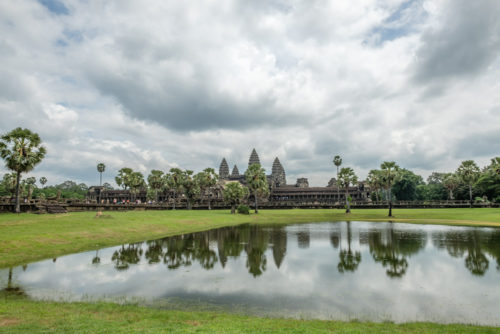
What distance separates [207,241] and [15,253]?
42.7 ft

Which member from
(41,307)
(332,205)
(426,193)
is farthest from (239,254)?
(426,193)

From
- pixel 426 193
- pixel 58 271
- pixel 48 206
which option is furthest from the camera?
pixel 426 193

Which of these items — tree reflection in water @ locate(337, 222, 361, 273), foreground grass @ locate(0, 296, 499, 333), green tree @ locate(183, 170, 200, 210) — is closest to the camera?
foreground grass @ locate(0, 296, 499, 333)

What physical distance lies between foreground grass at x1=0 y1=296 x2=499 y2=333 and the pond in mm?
1012

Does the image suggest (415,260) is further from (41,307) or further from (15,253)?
(15,253)

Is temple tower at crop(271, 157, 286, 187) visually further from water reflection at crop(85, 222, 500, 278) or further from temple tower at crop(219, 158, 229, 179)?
water reflection at crop(85, 222, 500, 278)

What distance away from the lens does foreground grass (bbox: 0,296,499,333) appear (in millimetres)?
7375

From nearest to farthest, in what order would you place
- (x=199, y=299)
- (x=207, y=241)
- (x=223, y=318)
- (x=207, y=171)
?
(x=223, y=318), (x=199, y=299), (x=207, y=241), (x=207, y=171)

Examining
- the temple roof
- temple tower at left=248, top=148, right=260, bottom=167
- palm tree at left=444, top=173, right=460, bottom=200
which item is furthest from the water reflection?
the temple roof

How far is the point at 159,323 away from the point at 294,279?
731cm

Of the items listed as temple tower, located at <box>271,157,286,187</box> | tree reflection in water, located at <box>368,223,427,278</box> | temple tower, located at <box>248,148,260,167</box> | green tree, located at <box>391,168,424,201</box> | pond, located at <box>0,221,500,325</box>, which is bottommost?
tree reflection in water, located at <box>368,223,427,278</box>

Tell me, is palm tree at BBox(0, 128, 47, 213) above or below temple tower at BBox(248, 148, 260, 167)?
below

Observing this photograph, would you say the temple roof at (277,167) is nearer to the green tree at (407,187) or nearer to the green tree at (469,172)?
the green tree at (407,187)

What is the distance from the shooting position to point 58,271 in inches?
579
